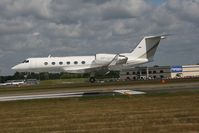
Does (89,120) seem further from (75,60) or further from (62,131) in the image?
(75,60)

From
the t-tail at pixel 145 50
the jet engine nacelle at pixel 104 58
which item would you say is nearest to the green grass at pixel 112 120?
the jet engine nacelle at pixel 104 58

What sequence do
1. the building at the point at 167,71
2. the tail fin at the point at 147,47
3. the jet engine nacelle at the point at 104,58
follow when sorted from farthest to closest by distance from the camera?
the building at the point at 167,71 < the tail fin at the point at 147,47 < the jet engine nacelle at the point at 104,58

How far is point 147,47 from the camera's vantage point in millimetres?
64625

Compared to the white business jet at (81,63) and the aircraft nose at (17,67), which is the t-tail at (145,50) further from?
the aircraft nose at (17,67)

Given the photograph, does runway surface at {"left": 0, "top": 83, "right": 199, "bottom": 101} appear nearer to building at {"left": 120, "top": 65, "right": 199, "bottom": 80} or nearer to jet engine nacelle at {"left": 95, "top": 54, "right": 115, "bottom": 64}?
jet engine nacelle at {"left": 95, "top": 54, "right": 115, "bottom": 64}

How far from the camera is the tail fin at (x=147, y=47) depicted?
64.2 meters

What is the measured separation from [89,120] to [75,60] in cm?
4613

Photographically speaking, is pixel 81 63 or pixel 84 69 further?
pixel 81 63

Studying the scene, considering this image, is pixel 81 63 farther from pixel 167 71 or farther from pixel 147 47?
pixel 167 71

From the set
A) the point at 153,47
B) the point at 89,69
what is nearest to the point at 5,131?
the point at 89,69

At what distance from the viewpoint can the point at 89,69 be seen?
61094 mm

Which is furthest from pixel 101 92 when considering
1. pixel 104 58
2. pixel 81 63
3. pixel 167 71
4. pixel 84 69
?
pixel 167 71

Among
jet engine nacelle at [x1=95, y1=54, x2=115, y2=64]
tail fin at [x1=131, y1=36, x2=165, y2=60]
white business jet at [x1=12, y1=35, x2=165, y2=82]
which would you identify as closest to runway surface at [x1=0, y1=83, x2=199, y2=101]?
jet engine nacelle at [x1=95, y1=54, x2=115, y2=64]

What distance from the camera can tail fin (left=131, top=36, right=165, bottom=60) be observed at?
211ft
